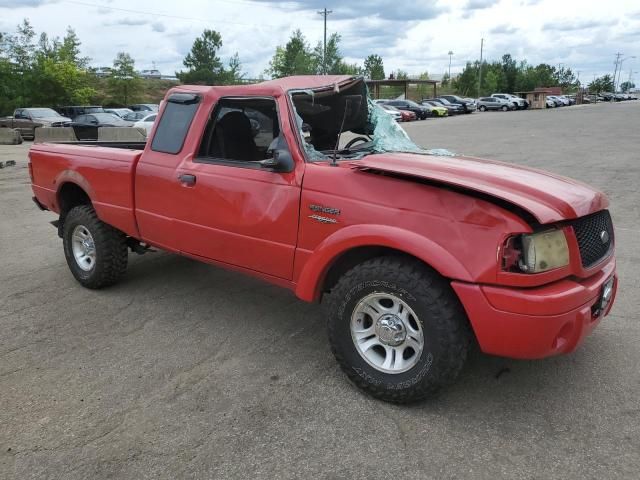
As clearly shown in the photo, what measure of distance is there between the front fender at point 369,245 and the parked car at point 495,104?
5564 cm

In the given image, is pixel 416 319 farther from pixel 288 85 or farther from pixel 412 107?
pixel 412 107

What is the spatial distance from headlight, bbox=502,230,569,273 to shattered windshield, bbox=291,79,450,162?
4.96ft

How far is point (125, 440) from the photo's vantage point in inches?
115

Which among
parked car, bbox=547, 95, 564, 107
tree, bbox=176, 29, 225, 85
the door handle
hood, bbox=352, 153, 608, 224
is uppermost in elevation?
tree, bbox=176, 29, 225, 85

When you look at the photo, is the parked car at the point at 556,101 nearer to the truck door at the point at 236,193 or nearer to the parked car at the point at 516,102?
the parked car at the point at 516,102

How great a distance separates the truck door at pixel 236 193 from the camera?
11.9 feet

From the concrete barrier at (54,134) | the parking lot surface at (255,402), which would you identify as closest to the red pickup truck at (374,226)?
the parking lot surface at (255,402)

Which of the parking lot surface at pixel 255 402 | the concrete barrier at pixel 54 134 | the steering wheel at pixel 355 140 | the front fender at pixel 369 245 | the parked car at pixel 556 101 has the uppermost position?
the parked car at pixel 556 101

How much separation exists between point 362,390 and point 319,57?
261 ft

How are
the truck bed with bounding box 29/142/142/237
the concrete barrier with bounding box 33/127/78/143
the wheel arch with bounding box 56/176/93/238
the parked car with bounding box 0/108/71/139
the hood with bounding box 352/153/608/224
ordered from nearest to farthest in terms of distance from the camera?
the hood with bounding box 352/153/608/224 → the truck bed with bounding box 29/142/142/237 → the wheel arch with bounding box 56/176/93/238 → the concrete barrier with bounding box 33/127/78/143 → the parked car with bounding box 0/108/71/139

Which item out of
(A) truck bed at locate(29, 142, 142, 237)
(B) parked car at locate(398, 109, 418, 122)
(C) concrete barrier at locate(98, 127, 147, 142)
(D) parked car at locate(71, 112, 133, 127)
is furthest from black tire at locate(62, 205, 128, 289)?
(B) parked car at locate(398, 109, 418, 122)

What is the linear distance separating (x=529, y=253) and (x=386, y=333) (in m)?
0.92

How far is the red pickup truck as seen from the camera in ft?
9.23

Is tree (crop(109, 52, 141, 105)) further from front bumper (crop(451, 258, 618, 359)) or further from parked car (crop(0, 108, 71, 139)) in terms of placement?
front bumper (crop(451, 258, 618, 359))
